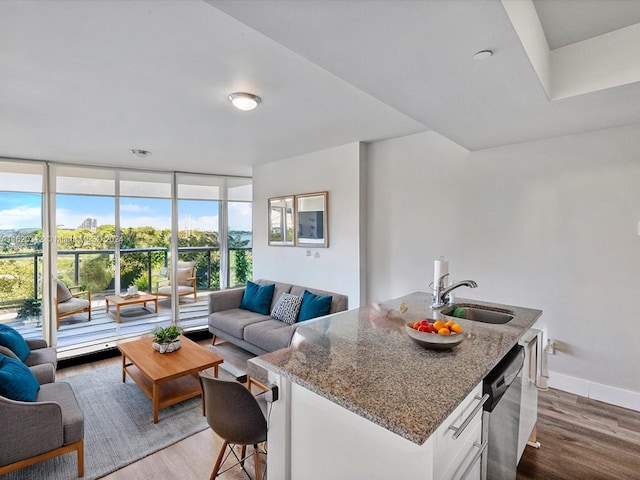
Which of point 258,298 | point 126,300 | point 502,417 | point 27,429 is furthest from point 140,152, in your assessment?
point 502,417

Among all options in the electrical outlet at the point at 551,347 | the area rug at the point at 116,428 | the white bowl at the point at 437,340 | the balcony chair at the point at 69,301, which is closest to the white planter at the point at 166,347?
the area rug at the point at 116,428

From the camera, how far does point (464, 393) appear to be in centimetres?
116

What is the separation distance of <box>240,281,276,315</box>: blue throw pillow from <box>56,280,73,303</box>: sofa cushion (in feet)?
7.96

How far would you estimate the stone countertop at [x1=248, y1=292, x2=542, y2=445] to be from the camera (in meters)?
1.06

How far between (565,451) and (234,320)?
3271mm

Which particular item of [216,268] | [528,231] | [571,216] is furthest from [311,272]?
[571,216]

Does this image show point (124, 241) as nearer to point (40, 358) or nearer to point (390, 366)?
point (40, 358)

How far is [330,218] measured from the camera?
4312mm

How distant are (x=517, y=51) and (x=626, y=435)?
2739mm

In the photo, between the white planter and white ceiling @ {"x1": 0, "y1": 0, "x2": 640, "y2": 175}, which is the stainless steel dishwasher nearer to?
white ceiling @ {"x1": 0, "y1": 0, "x2": 640, "y2": 175}

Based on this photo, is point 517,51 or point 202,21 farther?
point 202,21

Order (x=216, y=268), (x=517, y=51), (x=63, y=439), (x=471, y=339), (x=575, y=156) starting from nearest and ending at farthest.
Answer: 1. (x=517, y=51)
2. (x=471, y=339)
3. (x=63, y=439)
4. (x=575, y=156)
5. (x=216, y=268)

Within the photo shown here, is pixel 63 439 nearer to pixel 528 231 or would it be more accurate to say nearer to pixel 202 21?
pixel 202 21

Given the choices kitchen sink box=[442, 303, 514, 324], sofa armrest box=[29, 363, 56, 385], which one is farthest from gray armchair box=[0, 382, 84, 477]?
kitchen sink box=[442, 303, 514, 324]
